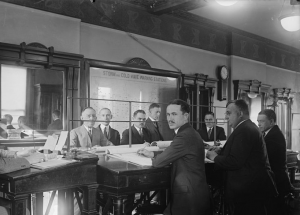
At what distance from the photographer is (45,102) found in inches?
201

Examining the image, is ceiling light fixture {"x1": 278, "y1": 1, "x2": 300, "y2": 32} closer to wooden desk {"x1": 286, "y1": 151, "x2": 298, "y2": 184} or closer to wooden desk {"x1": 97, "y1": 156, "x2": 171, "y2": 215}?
wooden desk {"x1": 286, "y1": 151, "x2": 298, "y2": 184}

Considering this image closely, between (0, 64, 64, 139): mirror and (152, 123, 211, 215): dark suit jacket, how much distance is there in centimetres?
233

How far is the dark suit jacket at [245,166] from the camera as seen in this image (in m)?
3.28

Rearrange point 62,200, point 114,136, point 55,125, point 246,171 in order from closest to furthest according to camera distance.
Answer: point 246,171 → point 62,200 → point 55,125 → point 114,136

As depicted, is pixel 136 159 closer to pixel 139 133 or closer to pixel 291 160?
pixel 139 133

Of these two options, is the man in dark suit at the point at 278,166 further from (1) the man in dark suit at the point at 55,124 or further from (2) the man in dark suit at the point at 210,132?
(1) the man in dark suit at the point at 55,124

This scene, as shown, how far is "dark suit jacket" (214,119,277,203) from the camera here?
3283mm

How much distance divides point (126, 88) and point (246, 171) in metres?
3.47

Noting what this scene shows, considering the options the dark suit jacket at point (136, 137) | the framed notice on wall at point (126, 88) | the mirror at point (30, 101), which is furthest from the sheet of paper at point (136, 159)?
the framed notice on wall at point (126, 88)

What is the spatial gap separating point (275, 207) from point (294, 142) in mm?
7869

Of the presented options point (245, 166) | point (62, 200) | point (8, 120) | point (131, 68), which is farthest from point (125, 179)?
point (131, 68)

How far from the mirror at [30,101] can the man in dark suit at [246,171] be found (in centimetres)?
262

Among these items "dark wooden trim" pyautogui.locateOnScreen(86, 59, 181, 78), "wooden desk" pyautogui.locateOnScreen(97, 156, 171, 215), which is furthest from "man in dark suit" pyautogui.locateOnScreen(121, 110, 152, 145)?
"wooden desk" pyautogui.locateOnScreen(97, 156, 171, 215)

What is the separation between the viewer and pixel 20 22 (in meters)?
4.94
